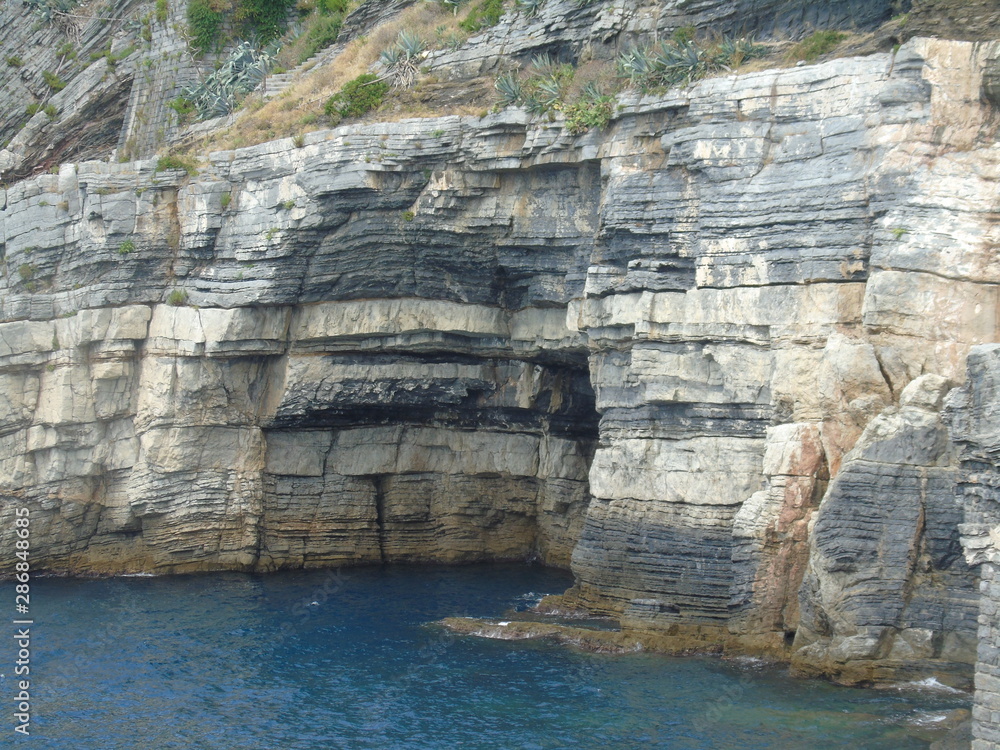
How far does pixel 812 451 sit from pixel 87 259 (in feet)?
73.3

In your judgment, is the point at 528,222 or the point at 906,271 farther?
the point at 528,222

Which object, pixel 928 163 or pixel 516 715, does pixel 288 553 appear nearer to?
pixel 516 715

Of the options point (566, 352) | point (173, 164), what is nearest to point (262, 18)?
point (173, 164)

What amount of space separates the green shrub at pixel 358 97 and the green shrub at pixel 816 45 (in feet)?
40.0

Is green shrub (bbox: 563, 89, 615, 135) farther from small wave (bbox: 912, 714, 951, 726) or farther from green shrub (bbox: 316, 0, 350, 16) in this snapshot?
small wave (bbox: 912, 714, 951, 726)

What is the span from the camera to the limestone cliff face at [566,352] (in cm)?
2295

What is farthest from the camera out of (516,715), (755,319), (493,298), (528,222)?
(493,298)

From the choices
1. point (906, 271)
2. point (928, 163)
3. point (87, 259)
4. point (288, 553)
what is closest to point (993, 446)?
point (906, 271)

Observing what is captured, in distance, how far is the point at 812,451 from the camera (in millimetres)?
24031

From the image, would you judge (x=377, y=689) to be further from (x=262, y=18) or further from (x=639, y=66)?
(x=262, y=18)

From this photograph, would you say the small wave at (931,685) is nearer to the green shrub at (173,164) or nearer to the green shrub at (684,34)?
the green shrub at (684,34)

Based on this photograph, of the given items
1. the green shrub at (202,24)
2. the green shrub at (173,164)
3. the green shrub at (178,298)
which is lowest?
the green shrub at (178,298)

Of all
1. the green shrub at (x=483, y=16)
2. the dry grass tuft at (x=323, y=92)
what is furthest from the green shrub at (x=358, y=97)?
the green shrub at (x=483, y=16)

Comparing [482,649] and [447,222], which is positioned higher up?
[447,222]
